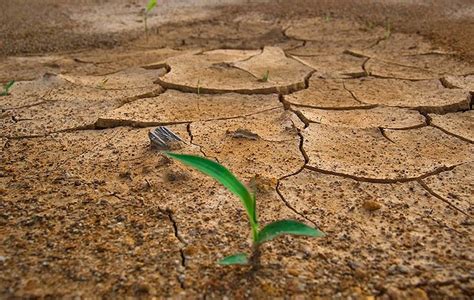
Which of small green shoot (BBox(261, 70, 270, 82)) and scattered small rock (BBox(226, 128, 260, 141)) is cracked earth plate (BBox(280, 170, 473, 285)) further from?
small green shoot (BBox(261, 70, 270, 82))

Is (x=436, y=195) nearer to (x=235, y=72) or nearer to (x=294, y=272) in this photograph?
(x=294, y=272)

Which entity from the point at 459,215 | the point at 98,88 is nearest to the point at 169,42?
the point at 98,88

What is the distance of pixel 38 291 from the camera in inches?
39.3

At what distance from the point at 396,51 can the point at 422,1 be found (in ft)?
6.05

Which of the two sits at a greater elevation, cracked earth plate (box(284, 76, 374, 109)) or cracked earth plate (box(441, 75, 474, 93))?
cracked earth plate (box(441, 75, 474, 93))

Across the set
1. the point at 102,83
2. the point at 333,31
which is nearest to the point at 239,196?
the point at 102,83

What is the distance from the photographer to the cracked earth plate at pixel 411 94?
2045 mm

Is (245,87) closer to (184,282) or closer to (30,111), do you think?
(30,111)

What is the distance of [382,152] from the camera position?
1648mm

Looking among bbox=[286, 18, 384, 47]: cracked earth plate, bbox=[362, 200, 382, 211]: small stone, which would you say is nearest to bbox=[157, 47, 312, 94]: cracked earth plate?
bbox=[286, 18, 384, 47]: cracked earth plate

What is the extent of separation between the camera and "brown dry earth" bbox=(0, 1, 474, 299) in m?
1.05

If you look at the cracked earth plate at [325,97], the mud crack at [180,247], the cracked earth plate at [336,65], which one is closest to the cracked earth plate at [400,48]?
the cracked earth plate at [336,65]

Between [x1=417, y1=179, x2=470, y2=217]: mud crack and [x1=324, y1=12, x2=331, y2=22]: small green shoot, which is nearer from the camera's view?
[x1=417, y1=179, x2=470, y2=217]: mud crack

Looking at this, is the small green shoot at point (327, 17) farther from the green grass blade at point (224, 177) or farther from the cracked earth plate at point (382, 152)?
the green grass blade at point (224, 177)
